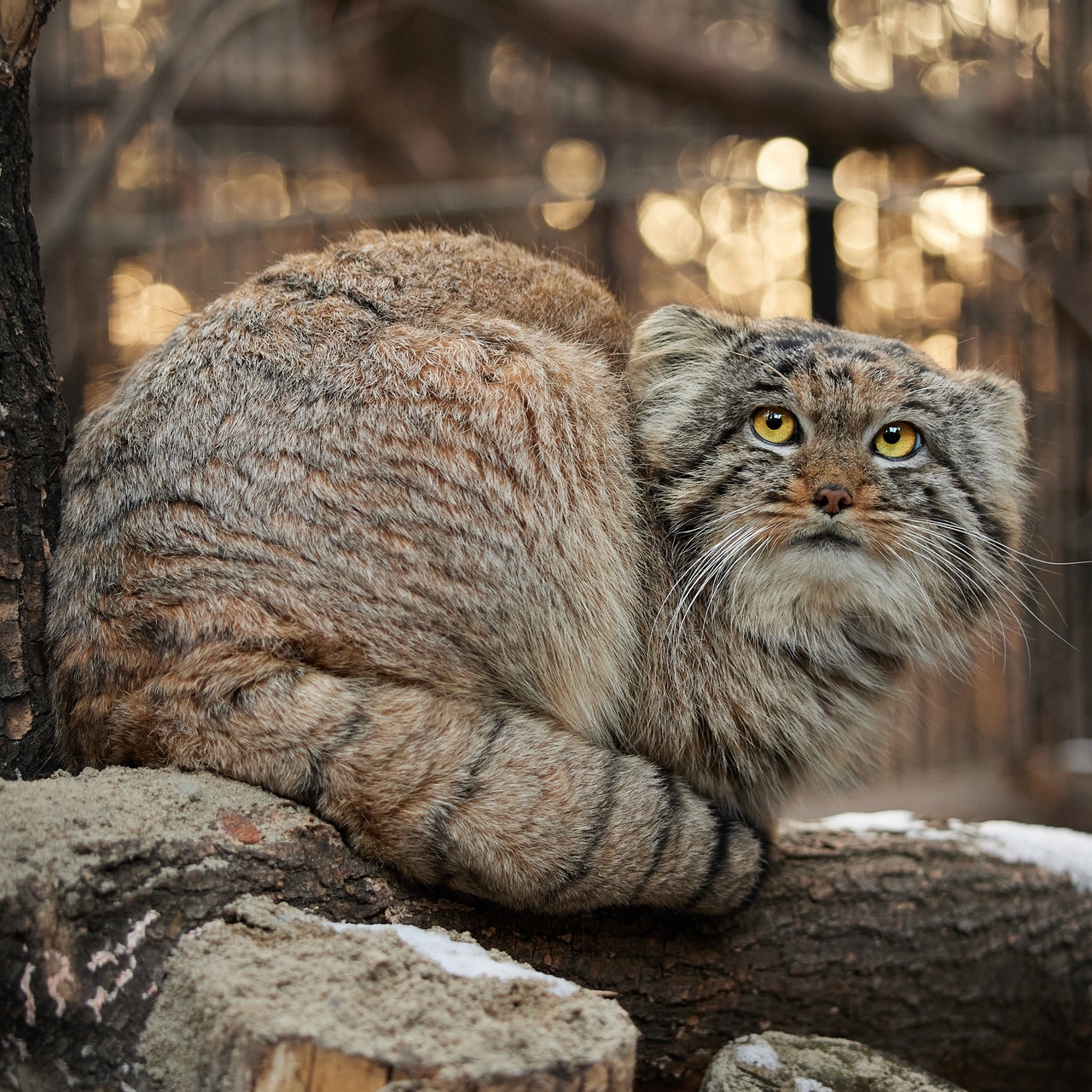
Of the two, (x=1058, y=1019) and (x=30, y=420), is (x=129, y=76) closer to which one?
(x=30, y=420)

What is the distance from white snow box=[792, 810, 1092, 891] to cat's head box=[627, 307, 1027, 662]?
768mm

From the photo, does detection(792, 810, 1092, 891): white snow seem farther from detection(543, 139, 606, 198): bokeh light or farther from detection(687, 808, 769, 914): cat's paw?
detection(543, 139, 606, 198): bokeh light

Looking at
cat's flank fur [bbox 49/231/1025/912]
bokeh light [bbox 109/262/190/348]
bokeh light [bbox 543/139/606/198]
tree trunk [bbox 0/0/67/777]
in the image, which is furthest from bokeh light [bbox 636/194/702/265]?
tree trunk [bbox 0/0/67/777]

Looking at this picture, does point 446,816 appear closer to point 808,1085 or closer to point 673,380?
point 808,1085

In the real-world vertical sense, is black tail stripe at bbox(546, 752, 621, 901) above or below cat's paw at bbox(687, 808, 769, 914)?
above

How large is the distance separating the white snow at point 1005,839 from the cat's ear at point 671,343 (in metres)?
1.64

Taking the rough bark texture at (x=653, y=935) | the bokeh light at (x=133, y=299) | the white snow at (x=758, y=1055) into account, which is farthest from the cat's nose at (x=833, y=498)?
the bokeh light at (x=133, y=299)

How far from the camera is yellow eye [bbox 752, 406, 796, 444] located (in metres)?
3.11

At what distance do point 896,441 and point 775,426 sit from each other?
0.36 m

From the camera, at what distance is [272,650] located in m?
2.57

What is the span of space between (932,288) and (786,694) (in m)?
5.30

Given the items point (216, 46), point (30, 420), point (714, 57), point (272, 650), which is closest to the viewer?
point (272, 650)

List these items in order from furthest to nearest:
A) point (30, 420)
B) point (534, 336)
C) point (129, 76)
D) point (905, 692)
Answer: point (129, 76) → point (905, 692) → point (534, 336) → point (30, 420)

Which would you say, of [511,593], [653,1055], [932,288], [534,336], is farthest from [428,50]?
[653,1055]
